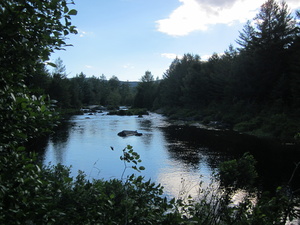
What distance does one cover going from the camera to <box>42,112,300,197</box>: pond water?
661 inches

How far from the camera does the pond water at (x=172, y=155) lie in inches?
661

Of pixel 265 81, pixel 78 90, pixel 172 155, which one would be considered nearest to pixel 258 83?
pixel 265 81

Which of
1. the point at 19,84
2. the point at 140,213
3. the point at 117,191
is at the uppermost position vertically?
the point at 19,84

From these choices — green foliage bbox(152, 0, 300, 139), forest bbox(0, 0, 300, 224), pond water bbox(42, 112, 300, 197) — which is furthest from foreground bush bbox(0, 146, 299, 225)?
green foliage bbox(152, 0, 300, 139)

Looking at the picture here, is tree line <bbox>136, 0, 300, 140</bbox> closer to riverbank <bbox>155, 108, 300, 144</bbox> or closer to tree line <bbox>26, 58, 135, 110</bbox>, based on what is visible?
riverbank <bbox>155, 108, 300, 144</bbox>

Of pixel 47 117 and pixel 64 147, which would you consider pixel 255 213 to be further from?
pixel 64 147

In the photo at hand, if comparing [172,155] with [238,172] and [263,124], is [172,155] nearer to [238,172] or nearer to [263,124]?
[238,172]

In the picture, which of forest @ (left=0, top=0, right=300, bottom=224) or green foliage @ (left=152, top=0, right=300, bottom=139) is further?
green foliage @ (left=152, top=0, right=300, bottom=139)

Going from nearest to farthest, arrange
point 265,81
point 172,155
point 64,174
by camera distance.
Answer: point 64,174, point 172,155, point 265,81

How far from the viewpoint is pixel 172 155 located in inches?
902

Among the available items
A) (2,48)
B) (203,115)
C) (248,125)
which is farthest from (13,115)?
(203,115)

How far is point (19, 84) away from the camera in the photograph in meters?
3.23

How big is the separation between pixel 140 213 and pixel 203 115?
51.0 meters

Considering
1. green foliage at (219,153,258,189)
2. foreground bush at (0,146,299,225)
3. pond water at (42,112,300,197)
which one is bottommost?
pond water at (42,112,300,197)
